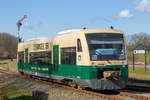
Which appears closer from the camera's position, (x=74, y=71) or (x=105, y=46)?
(x=105, y=46)

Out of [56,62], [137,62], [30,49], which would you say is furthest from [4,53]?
[56,62]

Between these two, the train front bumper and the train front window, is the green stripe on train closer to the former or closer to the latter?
the train front bumper

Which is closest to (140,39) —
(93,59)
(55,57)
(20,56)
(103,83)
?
(20,56)

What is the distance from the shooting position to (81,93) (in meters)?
12.5

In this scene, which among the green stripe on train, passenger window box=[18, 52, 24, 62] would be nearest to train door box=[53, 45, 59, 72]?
the green stripe on train

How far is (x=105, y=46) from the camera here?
42.1ft

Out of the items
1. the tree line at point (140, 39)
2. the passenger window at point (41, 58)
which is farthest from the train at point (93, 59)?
the tree line at point (140, 39)

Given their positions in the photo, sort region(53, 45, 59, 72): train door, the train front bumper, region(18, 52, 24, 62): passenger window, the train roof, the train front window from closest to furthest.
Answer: the train front bumper < the train front window < the train roof < region(53, 45, 59, 72): train door < region(18, 52, 24, 62): passenger window

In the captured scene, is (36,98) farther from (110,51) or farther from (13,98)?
(110,51)

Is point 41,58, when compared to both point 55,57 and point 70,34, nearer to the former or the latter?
point 55,57

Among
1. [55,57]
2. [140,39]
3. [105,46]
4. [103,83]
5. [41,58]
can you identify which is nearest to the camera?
[103,83]

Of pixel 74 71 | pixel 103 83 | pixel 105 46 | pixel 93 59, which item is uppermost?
pixel 105 46

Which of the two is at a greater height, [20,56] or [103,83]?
[20,56]

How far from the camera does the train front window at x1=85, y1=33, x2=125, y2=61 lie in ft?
41.3
